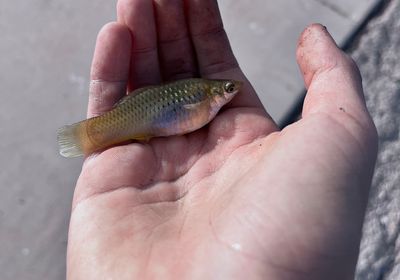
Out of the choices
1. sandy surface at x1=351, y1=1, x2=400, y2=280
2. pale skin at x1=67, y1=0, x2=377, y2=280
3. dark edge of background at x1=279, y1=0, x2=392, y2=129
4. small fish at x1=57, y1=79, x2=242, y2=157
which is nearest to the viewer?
pale skin at x1=67, y1=0, x2=377, y2=280

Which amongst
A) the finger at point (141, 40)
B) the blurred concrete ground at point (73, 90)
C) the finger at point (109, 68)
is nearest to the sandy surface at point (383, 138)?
the blurred concrete ground at point (73, 90)

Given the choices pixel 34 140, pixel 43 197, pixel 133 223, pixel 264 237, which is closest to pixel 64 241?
pixel 43 197

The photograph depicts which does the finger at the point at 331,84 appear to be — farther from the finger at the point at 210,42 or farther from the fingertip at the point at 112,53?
the fingertip at the point at 112,53

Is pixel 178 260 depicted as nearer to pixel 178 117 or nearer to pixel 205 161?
pixel 205 161

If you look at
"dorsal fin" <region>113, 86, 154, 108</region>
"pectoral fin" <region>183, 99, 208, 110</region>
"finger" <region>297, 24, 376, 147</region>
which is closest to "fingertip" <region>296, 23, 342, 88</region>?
"finger" <region>297, 24, 376, 147</region>

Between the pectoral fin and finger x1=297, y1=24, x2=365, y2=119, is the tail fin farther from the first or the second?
finger x1=297, y1=24, x2=365, y2=119

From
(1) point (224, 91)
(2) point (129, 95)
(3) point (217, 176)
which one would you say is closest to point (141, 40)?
(2) point (129, 95)

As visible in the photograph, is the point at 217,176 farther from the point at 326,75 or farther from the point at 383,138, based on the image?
the point at 383,138
